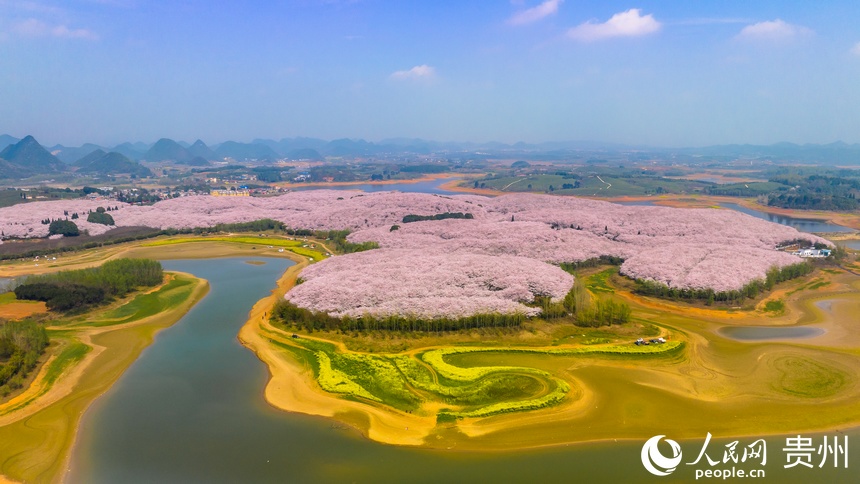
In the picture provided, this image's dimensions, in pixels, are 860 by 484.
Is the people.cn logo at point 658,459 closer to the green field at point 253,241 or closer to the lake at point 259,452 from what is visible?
the lake at point 259,452

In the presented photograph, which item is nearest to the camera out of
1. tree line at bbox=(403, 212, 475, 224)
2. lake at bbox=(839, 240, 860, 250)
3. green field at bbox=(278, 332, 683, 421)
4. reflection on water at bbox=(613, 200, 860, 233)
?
green field at bbox=(278, 332, 683, 421)

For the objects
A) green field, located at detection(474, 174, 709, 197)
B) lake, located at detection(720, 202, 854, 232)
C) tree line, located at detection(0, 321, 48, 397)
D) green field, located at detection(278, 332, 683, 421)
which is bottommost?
green field, located at detection(278, 332, 683, 421)

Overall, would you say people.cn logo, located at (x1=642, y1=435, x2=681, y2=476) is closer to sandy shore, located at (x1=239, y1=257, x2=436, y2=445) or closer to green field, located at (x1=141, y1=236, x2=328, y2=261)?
sandy shore, located at (x1=239, y1=257, x2=436, y2=445)

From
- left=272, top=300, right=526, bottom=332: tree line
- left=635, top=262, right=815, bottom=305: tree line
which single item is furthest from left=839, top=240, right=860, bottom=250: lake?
left=272, top=300, right=526, bottom=332: tree line

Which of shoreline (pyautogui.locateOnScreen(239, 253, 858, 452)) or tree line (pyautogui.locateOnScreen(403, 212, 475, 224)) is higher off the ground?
tree line (pyautogui.locateOnScreen(403, 212, 475, 224))

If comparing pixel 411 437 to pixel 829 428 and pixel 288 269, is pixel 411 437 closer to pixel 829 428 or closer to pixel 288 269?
pixel 829 428

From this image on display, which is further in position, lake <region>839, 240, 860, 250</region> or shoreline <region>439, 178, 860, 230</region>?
shoreline <region>439, 178, 860, 230</region>

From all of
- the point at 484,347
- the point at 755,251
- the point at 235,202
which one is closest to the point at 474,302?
the point at 484,347
